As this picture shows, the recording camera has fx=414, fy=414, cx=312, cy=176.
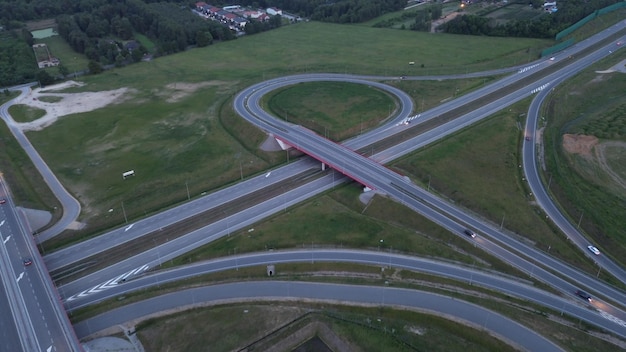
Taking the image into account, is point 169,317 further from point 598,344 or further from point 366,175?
point 598,344

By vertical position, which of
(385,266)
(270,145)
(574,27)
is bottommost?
(385,266)

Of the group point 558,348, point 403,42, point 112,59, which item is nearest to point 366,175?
point 558,348

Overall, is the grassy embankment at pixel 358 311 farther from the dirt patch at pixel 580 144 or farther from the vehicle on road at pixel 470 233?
the dirt patch at pixel 580 144

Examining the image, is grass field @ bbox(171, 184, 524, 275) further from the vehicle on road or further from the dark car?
the dark car

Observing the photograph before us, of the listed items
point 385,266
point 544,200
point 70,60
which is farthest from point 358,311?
point 70,60

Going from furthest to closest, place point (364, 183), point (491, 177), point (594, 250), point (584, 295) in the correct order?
point (491, 177) < point (364, 183) < point (594, 250) < point (584, 295)

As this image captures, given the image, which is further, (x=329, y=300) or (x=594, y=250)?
(x=594, y=250)

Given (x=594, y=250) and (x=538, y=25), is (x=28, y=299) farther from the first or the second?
(x=538, y=25)

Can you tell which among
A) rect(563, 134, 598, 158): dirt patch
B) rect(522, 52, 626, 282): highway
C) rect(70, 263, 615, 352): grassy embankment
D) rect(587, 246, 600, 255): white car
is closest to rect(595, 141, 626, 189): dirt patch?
rect(563, 134, 598, 158): dirt patch
